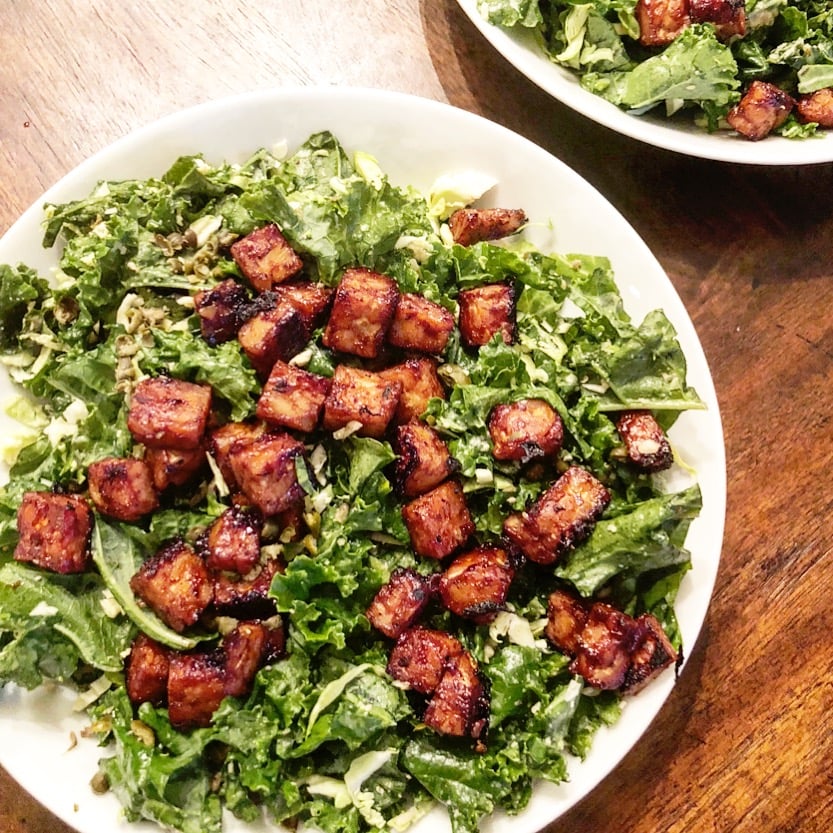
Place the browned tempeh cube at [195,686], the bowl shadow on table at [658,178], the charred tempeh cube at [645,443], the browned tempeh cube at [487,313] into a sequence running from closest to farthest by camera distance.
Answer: the browned tempeh cube at [195,686] < the charred tempeh cube at [645,443] < the browned tempeh cube at [487,313] < the bowl shadow on table at [658,178]

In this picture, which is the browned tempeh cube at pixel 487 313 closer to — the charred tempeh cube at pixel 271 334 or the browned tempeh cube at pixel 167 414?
the charred tempeh cube at pixel 271 334

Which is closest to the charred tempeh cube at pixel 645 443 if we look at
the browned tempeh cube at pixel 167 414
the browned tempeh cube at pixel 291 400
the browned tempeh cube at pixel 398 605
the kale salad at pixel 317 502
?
the kale salad at pixel 317 502

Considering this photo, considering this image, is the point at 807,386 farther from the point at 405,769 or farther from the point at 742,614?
the point at 405,769

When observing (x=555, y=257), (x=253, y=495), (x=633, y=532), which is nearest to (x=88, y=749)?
(x=253, y=495)

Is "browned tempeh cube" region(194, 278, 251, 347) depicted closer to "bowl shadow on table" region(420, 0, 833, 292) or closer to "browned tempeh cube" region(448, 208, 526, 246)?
"browned tempeh cube" region(448, 208, 526, 246)

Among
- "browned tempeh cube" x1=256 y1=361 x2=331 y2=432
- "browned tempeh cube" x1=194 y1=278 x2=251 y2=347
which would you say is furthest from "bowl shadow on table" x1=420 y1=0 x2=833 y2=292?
"browned tempeh cube" x1=256 y1=361 x2=331 y2=432

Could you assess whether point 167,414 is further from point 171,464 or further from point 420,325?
point 420,325
